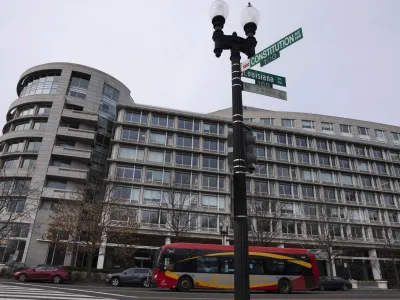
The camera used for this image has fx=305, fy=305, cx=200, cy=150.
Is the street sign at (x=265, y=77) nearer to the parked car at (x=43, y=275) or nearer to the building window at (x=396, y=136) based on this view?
the parked car at (x=43, y=275)

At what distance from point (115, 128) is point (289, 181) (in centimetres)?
2812

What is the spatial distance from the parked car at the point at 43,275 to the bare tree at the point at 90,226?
3.32 metres

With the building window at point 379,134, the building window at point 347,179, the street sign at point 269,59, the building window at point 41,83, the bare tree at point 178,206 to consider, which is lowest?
the street sign at point 269,59

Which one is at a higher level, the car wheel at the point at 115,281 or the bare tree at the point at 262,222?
the bare tree at the point at 262,222

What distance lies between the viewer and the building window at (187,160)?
44778mm

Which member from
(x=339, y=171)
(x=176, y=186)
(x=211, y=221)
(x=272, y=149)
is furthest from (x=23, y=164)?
(x=339, y=171)

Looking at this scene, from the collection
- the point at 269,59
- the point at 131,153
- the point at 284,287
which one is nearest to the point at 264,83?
the point at 269,59

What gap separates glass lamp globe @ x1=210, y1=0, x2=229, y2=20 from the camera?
20.6 feet

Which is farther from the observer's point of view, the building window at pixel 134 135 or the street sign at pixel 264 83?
the building window at pixel 134 135

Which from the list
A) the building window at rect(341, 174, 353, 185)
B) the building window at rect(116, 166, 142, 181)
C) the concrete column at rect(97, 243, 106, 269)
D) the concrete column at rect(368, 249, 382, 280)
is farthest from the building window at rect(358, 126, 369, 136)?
the concrete column at rect(97, 243, 106, 269)

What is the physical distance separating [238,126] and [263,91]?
3.94 ft

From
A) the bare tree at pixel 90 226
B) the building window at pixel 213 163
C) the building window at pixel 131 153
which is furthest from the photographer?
the building window at pixel 213 163

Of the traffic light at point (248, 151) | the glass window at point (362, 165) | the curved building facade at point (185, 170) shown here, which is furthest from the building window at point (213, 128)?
the traffic light at point (248, 151)

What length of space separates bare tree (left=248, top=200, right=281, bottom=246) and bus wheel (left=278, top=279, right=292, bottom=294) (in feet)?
→ 44.0
